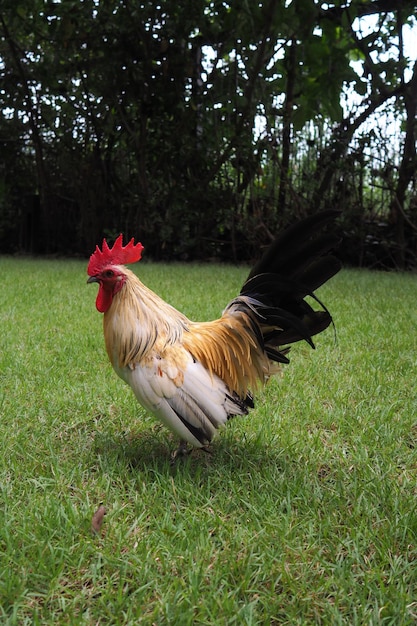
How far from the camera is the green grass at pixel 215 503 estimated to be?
1368 millimetres

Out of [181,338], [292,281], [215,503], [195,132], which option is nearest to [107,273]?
[181,338]

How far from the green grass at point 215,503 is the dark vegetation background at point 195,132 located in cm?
633

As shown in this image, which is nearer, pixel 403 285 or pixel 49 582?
pixel 49 582

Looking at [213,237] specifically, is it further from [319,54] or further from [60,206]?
[319,54]

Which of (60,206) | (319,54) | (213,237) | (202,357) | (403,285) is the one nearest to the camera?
(202,357)

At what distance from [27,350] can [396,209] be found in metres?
7.17

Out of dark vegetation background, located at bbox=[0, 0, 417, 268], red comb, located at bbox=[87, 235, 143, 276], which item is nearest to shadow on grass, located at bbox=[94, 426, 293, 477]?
red comb, located at bbox=[87, 235, 143, 276]

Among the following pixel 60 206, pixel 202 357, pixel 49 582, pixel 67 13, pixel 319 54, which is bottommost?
pixel 49 582

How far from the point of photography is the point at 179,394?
1.93 metres

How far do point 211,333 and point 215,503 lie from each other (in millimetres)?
660

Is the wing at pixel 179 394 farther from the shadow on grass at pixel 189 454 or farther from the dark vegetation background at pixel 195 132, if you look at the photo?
the dark vegetation background at pixel 195 132

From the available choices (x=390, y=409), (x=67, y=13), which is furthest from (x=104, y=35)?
(x=390, y=409)

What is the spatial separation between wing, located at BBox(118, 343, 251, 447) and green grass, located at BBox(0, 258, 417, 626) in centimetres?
19

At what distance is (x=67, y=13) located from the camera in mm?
8039
